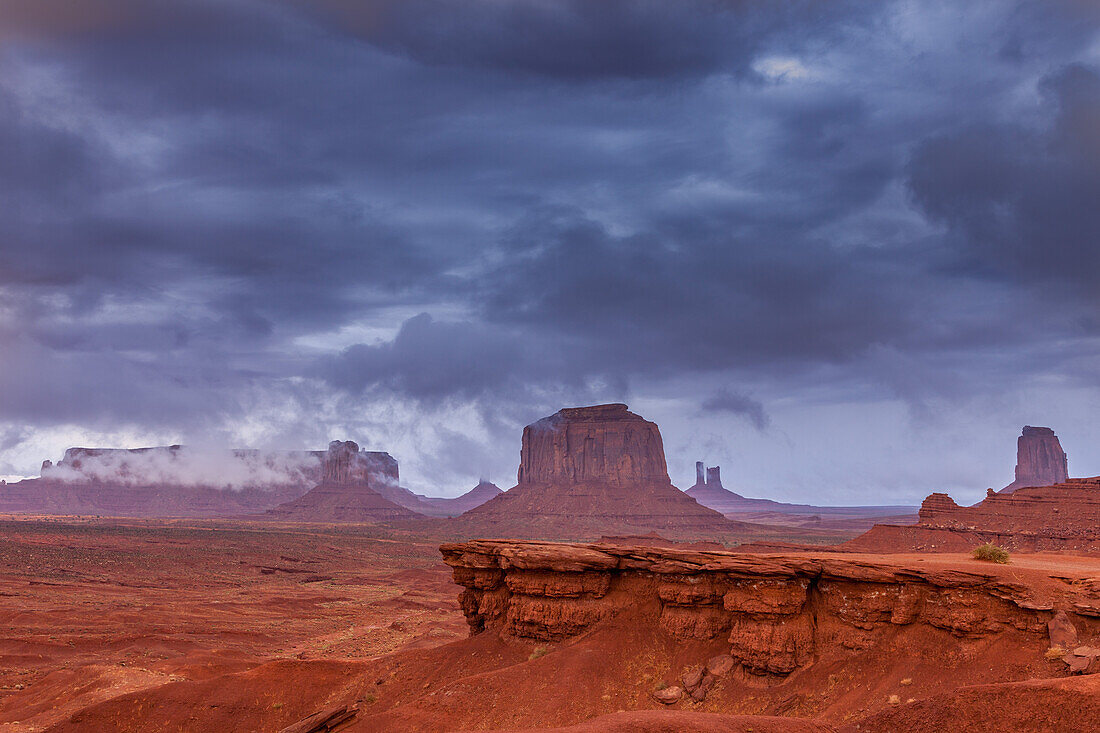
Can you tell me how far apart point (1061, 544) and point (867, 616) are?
200ft

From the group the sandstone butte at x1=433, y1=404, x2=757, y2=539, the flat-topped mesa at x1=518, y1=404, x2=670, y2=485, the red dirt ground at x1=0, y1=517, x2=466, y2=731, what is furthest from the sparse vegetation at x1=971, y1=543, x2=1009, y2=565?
the flat-topped mesa at x1=518, y1=404, x2=670, y2=485

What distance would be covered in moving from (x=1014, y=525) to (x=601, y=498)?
114 meters

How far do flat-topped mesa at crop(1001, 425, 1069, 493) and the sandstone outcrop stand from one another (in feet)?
430

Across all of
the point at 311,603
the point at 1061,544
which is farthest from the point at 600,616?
the point at 1061,544

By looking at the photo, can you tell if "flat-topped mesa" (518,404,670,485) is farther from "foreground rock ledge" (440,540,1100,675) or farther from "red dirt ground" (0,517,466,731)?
"foreground rock ledge" (440,540,1100,675)

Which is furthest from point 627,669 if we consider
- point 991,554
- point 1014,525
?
point 1014,525

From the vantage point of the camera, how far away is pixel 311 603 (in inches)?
2549

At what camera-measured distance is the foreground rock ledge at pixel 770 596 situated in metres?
17.1

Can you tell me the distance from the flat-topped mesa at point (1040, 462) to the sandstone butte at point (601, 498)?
257 ft

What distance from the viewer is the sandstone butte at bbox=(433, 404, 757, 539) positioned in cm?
16575

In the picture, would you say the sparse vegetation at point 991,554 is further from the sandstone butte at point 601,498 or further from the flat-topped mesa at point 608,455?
the flat-topped mesa at point 608,455

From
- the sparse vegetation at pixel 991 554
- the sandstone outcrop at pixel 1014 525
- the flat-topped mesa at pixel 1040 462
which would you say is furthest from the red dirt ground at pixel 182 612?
the flat-topped mesa at pixel 1040 462

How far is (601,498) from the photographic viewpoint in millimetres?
183500

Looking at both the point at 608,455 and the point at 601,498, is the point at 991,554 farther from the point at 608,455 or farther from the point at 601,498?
the point at 608,455
